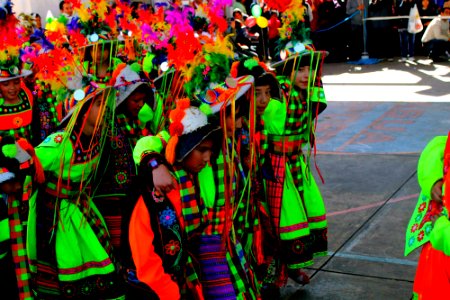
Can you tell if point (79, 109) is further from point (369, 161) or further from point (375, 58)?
point (375, 58)

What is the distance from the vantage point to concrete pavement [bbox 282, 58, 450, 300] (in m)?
4.80

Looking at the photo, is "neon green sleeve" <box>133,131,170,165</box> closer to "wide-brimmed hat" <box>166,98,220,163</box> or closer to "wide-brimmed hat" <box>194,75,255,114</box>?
"wide-brimmed hat" <box>166,98,220,163</box>

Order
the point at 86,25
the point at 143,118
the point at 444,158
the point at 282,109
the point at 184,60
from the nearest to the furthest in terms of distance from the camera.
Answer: the point at 444,158 < the point at 184,60 < the point at 282,109 < the point at 143,118 < the point at 86,25

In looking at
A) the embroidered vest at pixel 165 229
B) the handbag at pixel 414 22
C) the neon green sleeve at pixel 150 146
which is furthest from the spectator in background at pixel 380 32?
the embroidered vest at pixel 165 229

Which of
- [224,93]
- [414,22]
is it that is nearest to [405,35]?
[414,22]

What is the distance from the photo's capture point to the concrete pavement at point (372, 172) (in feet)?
15.8

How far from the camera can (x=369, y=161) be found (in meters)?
7.79

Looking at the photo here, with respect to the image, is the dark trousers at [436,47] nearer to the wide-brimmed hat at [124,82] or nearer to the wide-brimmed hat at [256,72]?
the wide-brimmed hat at [256,72]

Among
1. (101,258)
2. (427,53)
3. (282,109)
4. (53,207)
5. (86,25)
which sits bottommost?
(427,53)

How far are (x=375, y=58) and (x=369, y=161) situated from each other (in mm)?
9477

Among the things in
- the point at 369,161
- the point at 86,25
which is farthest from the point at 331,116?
the point at 86,25

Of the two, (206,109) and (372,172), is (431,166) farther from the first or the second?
(372,172)

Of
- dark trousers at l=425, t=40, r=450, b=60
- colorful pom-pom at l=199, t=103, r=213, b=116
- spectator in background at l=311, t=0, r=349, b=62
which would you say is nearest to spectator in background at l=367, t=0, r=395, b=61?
spectator in background at l=311, t=0, r=349, b=62

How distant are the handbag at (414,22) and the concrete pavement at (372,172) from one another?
167 centimetres
